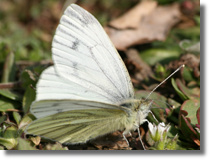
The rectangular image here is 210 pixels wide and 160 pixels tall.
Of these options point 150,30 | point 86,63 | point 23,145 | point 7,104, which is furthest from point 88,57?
point 150,30

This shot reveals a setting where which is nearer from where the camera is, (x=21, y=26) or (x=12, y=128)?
(x=12, y=128)

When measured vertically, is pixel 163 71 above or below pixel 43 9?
above

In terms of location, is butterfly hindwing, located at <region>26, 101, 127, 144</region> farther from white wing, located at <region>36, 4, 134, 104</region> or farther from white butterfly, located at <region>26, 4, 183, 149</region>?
white wing, located at <region>36, 4, 134, 104</region>

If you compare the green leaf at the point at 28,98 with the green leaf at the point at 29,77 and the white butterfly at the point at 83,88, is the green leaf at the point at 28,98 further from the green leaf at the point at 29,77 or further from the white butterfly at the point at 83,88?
the white butterfly at the point at 83,88

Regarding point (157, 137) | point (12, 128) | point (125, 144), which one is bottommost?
point (12, 128)

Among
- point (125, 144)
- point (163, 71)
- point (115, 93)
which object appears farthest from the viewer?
point (163, 71)

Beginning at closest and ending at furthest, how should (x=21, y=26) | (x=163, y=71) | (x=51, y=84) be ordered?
(x=51, y=84) < (x=163, y=71) < (x=21, y=26)

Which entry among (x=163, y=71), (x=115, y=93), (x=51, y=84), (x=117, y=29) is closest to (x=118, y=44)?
(x=117, y=29)

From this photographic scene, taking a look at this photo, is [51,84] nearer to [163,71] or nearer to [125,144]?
[125,144]
